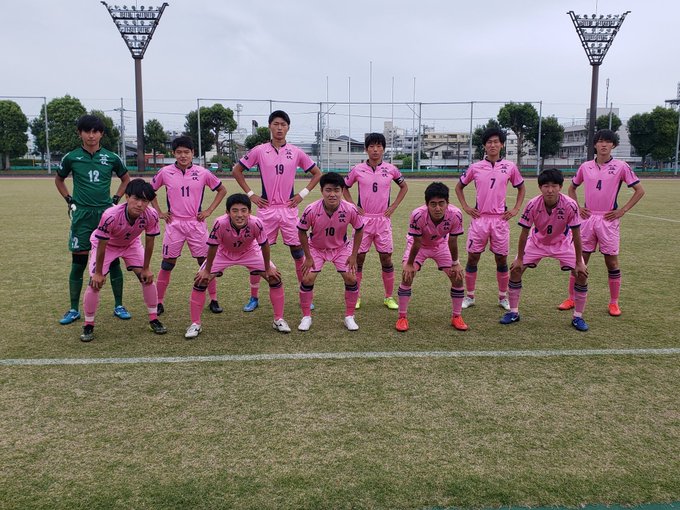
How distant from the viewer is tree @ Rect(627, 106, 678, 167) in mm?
55094

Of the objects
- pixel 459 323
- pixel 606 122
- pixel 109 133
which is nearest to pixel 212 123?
pixel 109 133

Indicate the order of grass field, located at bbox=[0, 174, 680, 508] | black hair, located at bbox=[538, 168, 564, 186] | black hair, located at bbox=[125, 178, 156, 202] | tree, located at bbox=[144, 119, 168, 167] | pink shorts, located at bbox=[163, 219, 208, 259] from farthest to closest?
tree, located at bbox=[144, 119, 168, 167] → pink shorts, located at bbox=[163, 219, 208, 259] → black hair, located at bbox=[538, 168, 564, 186] → black hair, located at bbox=[125, 178, 156, 202] → grass field, located at bbox=[0, 174, 680, 508]

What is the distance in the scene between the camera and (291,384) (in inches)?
166

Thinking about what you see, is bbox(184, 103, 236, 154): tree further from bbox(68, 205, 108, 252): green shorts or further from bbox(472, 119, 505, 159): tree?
bbox(68, 205, 108, 252): green shorts

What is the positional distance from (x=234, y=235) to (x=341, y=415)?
7.82 feet

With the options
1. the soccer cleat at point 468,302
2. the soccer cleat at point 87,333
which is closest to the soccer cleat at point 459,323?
the soccer cleat at point 468,302

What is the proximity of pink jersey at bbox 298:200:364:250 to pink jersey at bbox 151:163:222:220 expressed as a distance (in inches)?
55.3

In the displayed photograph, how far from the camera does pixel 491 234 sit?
6.41 m

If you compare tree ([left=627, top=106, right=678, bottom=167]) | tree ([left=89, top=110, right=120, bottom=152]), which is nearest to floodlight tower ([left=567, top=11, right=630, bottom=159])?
tree ([left=627, top=106, right=678, bottom=167])

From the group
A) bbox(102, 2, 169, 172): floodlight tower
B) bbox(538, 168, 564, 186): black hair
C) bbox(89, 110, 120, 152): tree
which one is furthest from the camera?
bbox(89, 110, 120, 152): tree

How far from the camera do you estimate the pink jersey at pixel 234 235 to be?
209 inches

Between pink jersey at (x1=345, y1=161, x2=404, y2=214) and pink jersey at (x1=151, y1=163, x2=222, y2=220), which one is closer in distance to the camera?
pink jersey at (x1=151, y1=163, x2=222, y2=220)

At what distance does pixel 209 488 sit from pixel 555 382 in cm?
287

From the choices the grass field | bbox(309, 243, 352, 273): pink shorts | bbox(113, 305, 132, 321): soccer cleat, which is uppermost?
bbox(309, 243, 352, 273): pink shorts
